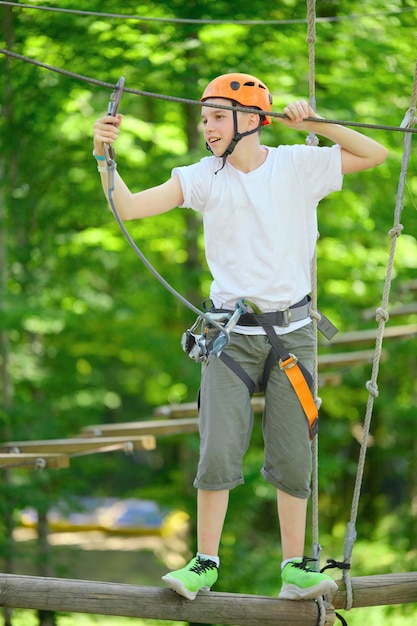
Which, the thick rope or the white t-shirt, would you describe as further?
the thick rope

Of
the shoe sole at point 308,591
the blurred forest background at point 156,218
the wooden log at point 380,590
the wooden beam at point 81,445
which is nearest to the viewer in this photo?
the shoe sole at point 308,591

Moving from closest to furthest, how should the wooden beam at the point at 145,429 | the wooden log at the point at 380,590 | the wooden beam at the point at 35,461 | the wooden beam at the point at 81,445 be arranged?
the wooden log at the point at 380,590, the wooden beam at the point at 35,461, the wooden beam at the point at 81,445, the wooden beam at the point at 145,429

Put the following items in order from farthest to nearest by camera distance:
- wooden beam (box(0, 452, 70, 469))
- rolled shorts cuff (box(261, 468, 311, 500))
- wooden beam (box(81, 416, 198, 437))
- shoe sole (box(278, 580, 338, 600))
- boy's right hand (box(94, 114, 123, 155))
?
wooden beam (box(81, 416, 198, 437))
wooden beam (box(0, 452, 70, 469))
rolled shorts cuff (box(261, 468, 311, 500))
shoe sole (box(278, 580, 338, 600))
boy's right hand (box(94, 114, 123, 155))

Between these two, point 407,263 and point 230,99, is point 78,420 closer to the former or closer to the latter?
point 407,263

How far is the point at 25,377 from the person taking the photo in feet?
24.1

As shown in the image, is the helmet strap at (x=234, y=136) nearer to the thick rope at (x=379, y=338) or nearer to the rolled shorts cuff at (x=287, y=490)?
the thick rope at (x=379, y=338)

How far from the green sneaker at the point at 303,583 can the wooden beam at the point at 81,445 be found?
1443 millimetres

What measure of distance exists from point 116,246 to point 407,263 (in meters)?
2.66

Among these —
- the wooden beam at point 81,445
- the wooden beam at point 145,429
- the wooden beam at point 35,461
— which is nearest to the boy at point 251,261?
the wooden beam at point 35,461

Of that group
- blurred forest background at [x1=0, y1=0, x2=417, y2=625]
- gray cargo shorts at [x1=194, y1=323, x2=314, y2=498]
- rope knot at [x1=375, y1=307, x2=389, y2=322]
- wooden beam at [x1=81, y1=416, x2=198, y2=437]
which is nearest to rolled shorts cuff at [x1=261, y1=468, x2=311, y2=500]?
gray cargo shorts at [x1=194, y1=323, x2=314, y2=498]

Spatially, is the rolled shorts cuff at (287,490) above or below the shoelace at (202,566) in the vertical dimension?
above

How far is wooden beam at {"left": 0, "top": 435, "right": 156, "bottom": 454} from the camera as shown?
165 inches

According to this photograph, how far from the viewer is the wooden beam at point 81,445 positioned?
13.8 feet

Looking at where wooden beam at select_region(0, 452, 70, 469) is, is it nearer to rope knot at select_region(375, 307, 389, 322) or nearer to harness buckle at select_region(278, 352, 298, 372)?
harness buckle at select_region(278, 352, 298, 372)
